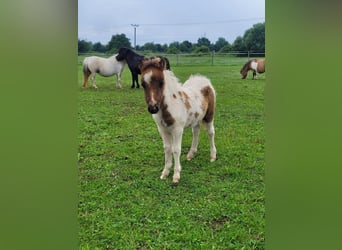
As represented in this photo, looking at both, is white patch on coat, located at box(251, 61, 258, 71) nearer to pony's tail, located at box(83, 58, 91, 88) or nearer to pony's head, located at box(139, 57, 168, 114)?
pony's head, located at box(139, 57, 168, 114)

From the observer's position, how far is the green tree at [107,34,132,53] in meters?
1.25

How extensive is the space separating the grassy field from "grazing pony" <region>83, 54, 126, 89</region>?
0.04 m

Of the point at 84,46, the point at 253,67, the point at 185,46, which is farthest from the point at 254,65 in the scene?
the point at 84,46

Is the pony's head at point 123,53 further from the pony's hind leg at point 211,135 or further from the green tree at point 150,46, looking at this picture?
the pony's hind leg at point 211,135

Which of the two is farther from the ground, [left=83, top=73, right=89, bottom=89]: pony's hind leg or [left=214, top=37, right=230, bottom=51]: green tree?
[left=214, top=37, right=230, bottom=51]: green tree

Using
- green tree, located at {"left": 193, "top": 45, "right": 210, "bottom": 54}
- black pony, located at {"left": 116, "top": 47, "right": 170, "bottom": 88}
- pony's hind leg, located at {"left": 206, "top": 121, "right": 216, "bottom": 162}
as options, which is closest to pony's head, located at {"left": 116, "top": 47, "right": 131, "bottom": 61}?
black pony, located at {"left": 116, "top": 47, "right": 170, "bottom": 88}

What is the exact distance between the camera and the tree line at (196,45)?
3.57 feet

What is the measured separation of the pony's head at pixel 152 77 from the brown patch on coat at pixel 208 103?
0.26m

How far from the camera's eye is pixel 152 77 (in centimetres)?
126

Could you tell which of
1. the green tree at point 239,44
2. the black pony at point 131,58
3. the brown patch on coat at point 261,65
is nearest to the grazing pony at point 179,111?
the black pony at point 131,58

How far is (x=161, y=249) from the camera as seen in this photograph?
1133mm
